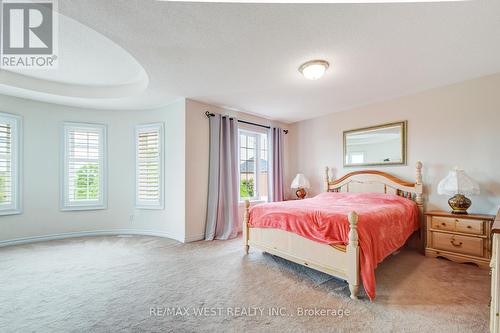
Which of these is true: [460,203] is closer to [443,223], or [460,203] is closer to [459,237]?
[443,223]

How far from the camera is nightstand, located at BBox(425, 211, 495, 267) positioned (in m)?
2.78

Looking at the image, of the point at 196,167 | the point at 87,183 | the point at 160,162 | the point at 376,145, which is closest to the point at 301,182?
the point at 376,145

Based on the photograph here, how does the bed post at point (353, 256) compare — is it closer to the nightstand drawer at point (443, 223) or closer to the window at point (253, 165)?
the nightstand drawer at point (443, 223)

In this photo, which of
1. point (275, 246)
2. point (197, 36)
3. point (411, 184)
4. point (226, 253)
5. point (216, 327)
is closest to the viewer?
point (216, 327)

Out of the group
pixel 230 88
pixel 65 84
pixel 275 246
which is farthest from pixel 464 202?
pixel 65 84

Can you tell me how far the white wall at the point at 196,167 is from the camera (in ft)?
13.0

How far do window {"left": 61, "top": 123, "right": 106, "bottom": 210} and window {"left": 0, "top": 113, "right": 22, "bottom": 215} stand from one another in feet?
2.02

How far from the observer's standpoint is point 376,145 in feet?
13.7

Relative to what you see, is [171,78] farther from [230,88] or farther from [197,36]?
[197,36]

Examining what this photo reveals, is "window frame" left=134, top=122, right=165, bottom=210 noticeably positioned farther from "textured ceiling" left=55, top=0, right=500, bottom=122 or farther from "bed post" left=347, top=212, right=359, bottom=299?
"bed post" left=347, top=212, right=359, bottom=299

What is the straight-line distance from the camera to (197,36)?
Answer: 217cm

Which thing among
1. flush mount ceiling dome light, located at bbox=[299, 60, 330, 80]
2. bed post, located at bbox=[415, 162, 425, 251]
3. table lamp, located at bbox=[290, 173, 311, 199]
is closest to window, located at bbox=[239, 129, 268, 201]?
table lamp, located at bbox=[290, 173, 311, 199]

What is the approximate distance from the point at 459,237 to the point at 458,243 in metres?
0.08

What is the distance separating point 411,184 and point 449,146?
752 millimetres
